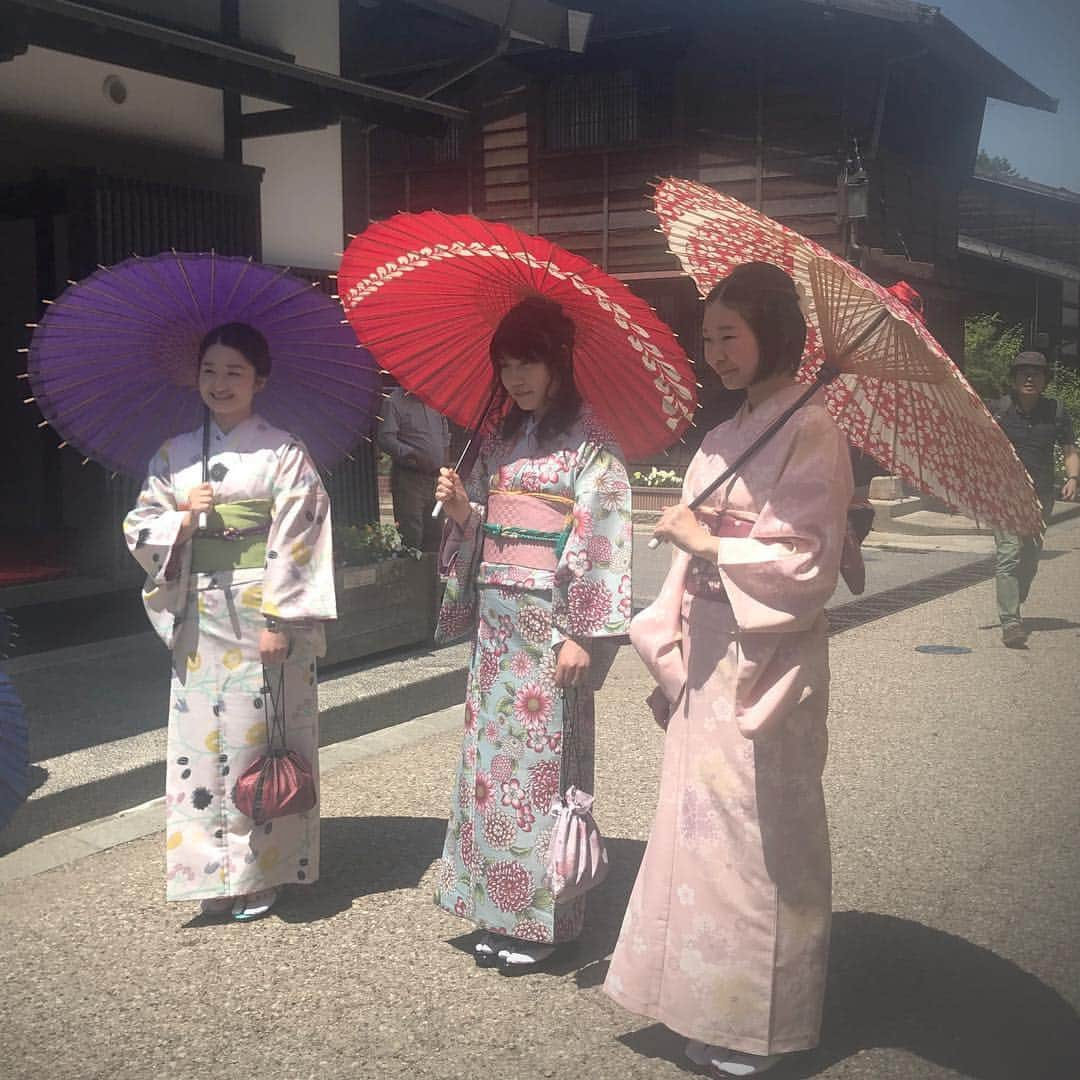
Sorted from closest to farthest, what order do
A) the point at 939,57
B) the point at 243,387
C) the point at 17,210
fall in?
the point at 243,387
the point at 17,210
the point at 939,57

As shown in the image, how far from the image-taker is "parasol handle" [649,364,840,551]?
2.94 metres

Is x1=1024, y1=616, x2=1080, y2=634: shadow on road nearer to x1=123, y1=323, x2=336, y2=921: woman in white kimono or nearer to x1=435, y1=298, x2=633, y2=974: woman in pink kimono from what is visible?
x1=435, y1=298, x2=633, y2=974: woman in pink kimono

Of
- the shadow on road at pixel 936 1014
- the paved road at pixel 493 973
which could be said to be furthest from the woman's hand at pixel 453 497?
the shadow on road at pixel 936 1014

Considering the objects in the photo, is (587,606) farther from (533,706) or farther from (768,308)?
(768,308)

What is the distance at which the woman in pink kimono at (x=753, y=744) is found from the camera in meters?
2.88

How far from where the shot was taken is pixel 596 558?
3477mm

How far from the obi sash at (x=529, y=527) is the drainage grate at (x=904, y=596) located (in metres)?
5.14

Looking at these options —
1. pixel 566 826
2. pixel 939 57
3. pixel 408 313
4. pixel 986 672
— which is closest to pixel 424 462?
pixel 986 672

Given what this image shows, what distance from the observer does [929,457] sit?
319 centimetres

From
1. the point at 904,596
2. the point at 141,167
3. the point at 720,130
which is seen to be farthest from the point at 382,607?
the point at 720,130

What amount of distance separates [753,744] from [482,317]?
158 cm

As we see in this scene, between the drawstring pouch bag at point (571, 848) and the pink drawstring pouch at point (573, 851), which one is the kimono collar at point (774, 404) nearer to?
the drawstring pouch bag at point (571, 848)

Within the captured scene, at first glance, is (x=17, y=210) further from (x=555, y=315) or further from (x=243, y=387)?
(x=555, y=315)

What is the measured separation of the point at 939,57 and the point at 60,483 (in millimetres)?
Answer: 13653
